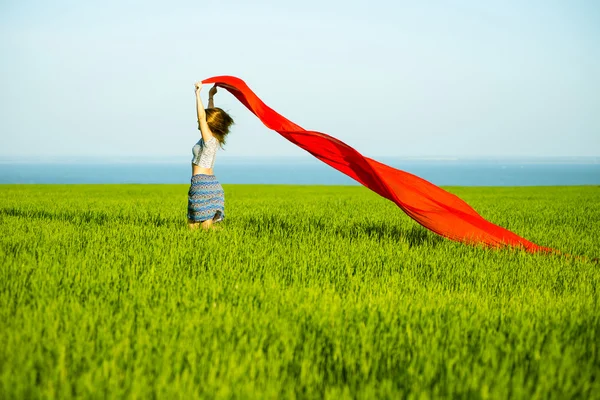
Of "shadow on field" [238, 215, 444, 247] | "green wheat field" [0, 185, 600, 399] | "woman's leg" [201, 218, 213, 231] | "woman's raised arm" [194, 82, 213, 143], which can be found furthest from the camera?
"shadow on field" [238, 215, 444, 247]

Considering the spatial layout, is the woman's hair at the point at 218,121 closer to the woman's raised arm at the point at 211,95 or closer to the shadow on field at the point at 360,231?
the woman's raised arm at the point at 211,95

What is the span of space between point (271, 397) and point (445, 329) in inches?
55.2

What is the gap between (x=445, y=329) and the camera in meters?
3.40

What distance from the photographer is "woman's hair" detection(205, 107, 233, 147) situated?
270 inches

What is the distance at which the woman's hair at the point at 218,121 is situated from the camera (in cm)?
687

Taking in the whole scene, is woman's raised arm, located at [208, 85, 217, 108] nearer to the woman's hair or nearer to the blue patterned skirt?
the woman's hair

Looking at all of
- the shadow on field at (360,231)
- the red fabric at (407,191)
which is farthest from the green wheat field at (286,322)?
the shadow on field at (360,231)

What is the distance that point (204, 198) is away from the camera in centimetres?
696

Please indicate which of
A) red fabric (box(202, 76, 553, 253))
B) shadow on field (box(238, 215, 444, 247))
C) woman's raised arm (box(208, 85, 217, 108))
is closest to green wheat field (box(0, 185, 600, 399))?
red fabric (box(202, 76, 553, 253))

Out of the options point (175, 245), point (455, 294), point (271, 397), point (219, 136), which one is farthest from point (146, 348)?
point (219, 136)

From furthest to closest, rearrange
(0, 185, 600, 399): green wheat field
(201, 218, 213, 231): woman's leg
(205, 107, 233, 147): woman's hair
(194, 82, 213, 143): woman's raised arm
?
1. (201, 218, 213, 231): woman's leg
2. (205, 107, 233, 147): woman's hair
3. (194, 82, 213, 143): woman's raised arm
4. (0, 185, 600, 399): green wheat field

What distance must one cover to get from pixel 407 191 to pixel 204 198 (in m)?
2.52

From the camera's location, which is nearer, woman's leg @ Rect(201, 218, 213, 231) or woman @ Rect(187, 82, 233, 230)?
woman @ Rect(187, 82, 233, 230)

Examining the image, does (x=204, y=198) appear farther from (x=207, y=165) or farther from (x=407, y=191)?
(x=407, y=191)
